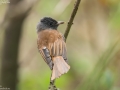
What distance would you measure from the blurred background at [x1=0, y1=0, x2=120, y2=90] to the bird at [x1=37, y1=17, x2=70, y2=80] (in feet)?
1.33

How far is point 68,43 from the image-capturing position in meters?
5.00

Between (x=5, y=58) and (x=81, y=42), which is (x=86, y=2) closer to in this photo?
(x=81, y=42)

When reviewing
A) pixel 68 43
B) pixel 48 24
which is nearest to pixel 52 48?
pixel 48 24

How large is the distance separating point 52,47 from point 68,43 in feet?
6.34

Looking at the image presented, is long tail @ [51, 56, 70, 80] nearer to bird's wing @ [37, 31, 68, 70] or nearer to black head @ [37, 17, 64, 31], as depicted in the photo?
bird's wing @ [37, 31, 68, 70]

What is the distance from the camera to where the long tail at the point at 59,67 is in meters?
2.60

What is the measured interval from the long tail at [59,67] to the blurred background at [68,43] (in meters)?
0.45

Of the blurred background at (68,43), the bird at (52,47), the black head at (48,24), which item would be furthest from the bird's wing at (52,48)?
the blurred background at (68,43)

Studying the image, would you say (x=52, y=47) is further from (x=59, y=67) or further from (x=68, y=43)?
(x=68, y=43)

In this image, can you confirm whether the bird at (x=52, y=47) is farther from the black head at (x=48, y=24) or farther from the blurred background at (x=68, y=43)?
the blurred background at (x=68, y=43)

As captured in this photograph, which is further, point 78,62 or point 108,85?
point 78,62

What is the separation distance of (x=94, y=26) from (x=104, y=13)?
0.77 feet

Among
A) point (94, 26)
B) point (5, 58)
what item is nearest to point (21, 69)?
point (5, 58)

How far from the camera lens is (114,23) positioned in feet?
12.0
